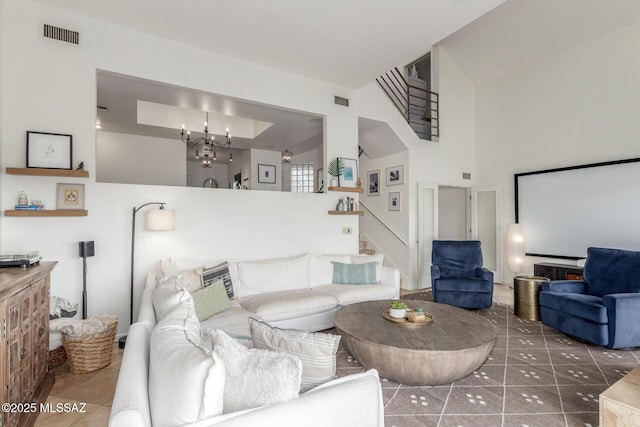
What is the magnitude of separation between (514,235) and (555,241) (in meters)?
0.62

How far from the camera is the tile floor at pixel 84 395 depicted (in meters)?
2.12

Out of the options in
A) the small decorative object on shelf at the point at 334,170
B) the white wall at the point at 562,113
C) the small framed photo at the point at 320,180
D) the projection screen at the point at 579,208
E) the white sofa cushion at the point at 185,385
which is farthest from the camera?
the small framed photo at the point at 320,180

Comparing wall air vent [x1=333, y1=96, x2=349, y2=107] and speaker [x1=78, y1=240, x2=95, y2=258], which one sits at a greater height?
wall air vent [x1=333, y1=96, x2=349, y2=107]

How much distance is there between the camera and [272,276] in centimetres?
392

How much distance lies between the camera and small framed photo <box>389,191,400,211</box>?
247 inches

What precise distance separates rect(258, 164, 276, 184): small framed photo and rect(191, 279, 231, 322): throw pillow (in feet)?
16.2

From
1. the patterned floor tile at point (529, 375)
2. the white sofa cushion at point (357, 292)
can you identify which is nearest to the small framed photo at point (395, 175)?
the white sofa cushion at point (357, 292)

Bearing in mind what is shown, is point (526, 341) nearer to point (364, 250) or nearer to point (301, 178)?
point (364, 250)

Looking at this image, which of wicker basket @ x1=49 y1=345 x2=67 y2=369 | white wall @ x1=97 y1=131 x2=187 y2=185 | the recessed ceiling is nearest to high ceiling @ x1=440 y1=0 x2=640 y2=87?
the recessed ceiling

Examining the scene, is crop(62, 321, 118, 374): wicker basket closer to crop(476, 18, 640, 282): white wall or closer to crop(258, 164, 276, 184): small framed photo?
crop(258, 164, 276, 184): small framed photo

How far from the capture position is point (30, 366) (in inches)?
81.7

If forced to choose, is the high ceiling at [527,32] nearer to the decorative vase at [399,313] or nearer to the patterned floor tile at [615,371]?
the patterned floor tile at [615,371]

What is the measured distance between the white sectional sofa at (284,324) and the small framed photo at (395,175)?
2258mm

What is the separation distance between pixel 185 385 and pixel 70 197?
3.04 meters
